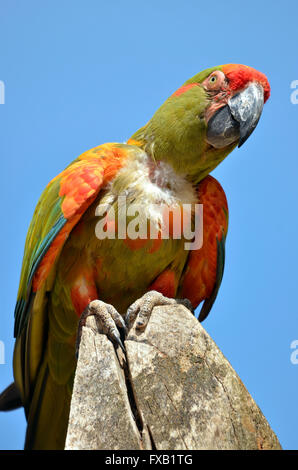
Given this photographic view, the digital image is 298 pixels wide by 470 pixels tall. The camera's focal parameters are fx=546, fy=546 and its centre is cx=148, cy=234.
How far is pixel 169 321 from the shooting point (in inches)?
107

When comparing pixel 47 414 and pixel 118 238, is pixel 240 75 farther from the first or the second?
pixel 47 414

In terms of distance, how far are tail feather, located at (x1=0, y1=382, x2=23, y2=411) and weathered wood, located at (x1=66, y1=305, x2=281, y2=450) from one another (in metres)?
1.48

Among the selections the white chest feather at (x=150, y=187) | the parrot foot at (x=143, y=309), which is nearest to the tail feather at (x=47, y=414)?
the parrot foot at (x=143, y=309)

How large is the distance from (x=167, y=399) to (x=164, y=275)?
1.42 meters

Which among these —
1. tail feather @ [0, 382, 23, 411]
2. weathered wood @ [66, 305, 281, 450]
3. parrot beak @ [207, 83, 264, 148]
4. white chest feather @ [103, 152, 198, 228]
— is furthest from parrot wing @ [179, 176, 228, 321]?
tail feather @ [0, 382, 23, 411]

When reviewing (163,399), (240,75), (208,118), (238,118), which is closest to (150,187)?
(208,118)

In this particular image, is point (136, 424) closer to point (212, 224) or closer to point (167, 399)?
point (167, 399)

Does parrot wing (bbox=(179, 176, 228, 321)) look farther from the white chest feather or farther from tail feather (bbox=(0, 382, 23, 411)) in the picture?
tail feather (bbox=(0, 382, 23, 411))

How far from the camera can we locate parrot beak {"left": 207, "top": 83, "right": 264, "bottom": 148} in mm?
3471

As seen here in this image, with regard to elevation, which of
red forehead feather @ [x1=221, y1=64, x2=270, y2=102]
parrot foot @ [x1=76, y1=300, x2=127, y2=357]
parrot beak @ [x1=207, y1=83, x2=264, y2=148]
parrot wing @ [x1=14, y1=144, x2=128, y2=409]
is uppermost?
red forehead feather @ [x1=221, y1=64, x2=270, y2=102]

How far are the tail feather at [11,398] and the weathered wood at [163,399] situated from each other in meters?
1.48

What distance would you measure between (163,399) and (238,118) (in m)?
1.89

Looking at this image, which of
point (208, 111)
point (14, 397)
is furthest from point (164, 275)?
point (14, 397)

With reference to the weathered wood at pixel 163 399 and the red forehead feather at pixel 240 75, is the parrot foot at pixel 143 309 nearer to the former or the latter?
the weathered wood at pixel 163 399
